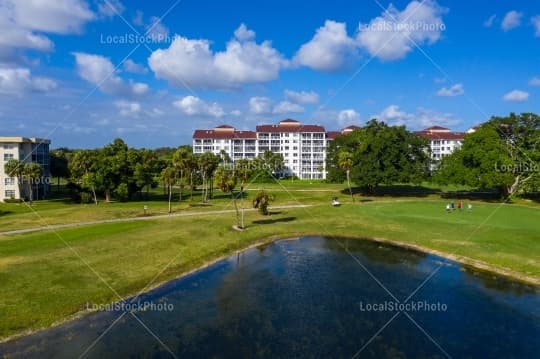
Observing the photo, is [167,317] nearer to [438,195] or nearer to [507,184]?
[507,184]

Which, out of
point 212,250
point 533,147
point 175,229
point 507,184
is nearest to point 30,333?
point 212,250

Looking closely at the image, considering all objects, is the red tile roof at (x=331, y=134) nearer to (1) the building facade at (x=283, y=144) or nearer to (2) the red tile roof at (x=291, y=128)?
(1) the building facade at (x=283, y=144)

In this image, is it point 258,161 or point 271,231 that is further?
point 258,161

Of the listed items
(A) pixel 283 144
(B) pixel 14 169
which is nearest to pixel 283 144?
(A) pixel 283 144

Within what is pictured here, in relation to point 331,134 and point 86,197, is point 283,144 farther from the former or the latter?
point 86,197

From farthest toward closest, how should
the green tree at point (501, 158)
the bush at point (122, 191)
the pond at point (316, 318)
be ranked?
the bush at point (122, 191) < the green tree at point (501, 158) < the pond at point (316, 318)

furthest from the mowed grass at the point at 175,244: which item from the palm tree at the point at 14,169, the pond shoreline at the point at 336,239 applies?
the palm tree at the point at 14,169

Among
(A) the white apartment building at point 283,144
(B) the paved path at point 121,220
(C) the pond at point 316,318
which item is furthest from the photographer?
(A) the white apartment building at point 283,144

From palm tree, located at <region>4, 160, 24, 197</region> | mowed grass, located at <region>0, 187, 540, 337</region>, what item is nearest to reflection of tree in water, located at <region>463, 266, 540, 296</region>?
mowed grass, located at <region>0, 187, 540, 337</region>
